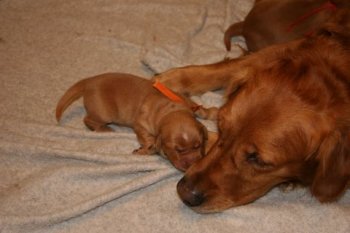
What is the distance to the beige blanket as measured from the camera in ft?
6.95

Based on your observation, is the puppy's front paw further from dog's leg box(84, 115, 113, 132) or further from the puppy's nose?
the puppy's nose

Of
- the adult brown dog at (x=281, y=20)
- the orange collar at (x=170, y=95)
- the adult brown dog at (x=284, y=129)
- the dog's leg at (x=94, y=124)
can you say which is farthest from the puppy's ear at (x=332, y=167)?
the dog's leg at (x=94, y=124)

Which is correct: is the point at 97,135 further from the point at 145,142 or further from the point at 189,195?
the point at 189,195

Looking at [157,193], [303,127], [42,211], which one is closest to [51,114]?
[42,211]

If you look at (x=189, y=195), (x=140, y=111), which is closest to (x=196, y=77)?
(x=140, y=111)

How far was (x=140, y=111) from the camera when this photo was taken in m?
2.48

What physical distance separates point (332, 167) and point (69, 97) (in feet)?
4.82

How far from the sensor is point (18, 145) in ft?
7.72

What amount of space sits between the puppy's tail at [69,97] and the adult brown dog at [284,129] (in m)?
0.90

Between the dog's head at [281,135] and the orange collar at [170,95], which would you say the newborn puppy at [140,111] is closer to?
the orange collar at [170,95]

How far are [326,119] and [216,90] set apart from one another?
1027mm

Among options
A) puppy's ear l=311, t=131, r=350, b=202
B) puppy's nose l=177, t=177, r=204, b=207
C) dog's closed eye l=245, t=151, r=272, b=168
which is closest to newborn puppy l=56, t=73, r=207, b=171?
puppy's nose l=177, t=177, r=204, b=207

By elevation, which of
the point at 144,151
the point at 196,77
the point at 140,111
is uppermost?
the point at 196,77

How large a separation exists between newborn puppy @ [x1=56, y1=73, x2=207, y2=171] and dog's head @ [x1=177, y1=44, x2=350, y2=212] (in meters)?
0.35
